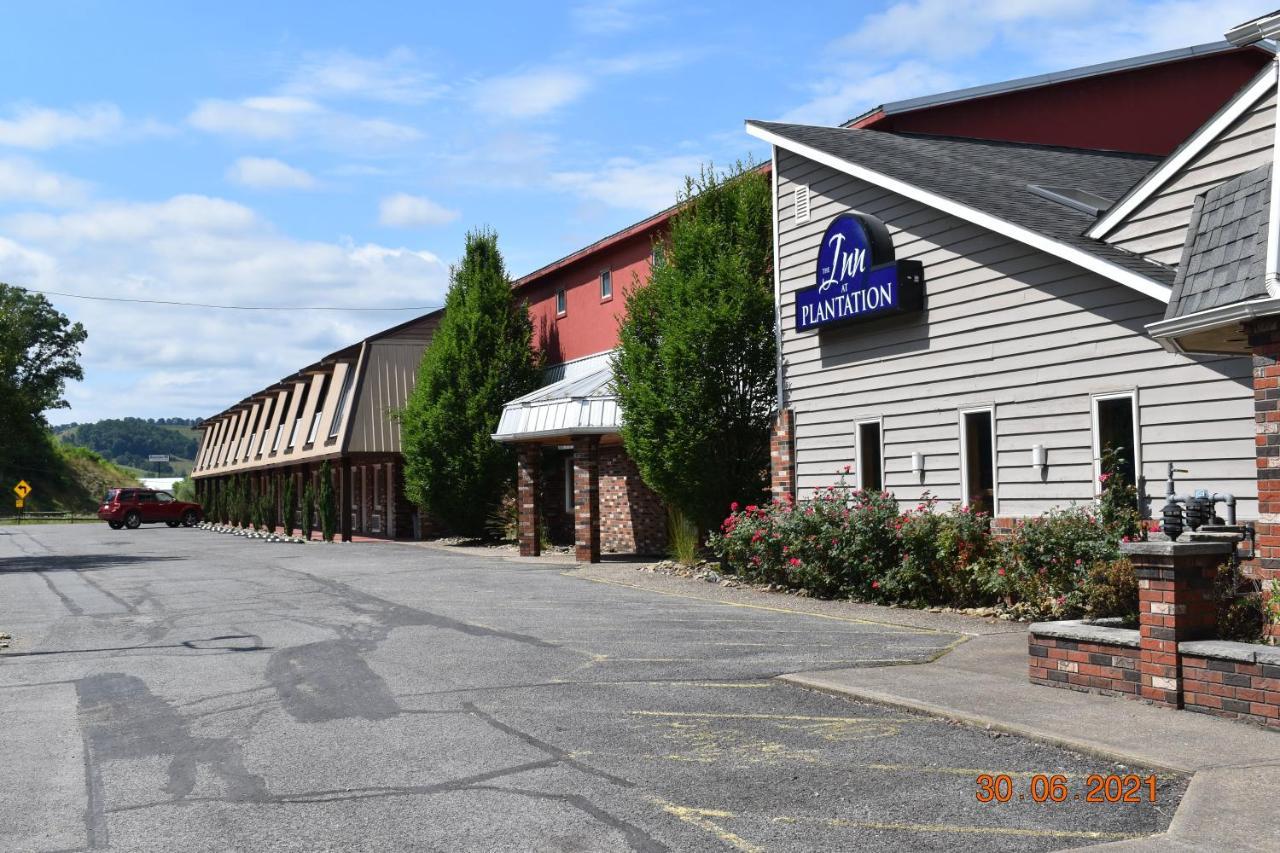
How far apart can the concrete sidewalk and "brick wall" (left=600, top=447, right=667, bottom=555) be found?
16160mm

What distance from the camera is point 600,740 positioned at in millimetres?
7383

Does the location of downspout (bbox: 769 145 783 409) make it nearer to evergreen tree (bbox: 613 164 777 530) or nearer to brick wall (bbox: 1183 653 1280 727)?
evergreen tree (bbox: 613 164 777 530)

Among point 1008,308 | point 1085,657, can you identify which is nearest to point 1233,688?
point 1085,657

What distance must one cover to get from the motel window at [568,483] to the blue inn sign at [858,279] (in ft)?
41.6

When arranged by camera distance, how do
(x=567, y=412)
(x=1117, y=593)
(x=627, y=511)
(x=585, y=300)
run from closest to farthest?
(x=1117, y=593) → (x=567, y=412) → (x=627, y=511) → (x=585, y=300)

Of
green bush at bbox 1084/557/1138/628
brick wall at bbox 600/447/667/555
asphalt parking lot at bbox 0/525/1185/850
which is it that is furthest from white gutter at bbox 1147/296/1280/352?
brick wall at bbox 600/447/667/555

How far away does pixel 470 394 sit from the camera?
3036 centimetres

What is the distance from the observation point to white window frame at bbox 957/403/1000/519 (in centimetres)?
1434

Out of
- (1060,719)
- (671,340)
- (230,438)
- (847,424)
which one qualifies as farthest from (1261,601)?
(230,438)

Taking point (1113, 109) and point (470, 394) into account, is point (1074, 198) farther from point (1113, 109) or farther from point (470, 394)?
point (470, 394)

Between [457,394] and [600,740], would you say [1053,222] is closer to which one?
[600,740]

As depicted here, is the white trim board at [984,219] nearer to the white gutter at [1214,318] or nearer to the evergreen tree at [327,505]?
the white gutter at [1214,318]

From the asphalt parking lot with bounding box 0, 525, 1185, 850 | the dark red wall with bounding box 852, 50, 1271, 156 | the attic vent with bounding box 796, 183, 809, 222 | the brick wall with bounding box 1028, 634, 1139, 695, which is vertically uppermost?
the dark red wall with bounding box 852, 50, 1271, 156
